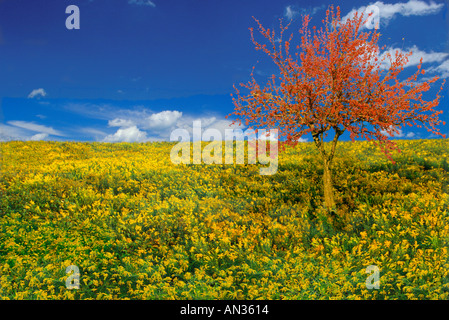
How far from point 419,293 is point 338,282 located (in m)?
1.46

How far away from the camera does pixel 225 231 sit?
794cm

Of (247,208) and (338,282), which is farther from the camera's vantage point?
(247,208)

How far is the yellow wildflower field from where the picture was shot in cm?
590

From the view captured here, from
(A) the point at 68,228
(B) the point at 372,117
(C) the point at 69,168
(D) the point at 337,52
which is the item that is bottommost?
(A) the point at 68,228

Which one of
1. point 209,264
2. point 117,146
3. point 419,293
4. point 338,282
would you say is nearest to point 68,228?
point 209,264

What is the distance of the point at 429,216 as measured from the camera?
7.74 m

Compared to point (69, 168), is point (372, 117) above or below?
above

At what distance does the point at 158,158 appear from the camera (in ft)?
52.6

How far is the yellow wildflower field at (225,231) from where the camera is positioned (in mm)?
5898

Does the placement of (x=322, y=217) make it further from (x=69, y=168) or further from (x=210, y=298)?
(x=69, y=168)

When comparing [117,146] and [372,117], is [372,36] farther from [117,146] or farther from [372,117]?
[117,146]
